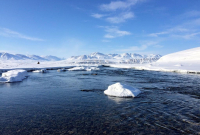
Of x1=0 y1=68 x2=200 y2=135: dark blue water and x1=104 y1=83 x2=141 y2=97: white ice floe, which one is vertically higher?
x1=104 y1=83 x2=141 y2=97: white ice floe

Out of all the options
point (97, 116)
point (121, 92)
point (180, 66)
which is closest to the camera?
point (97, 116)

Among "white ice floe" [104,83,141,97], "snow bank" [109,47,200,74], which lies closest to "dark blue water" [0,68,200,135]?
"white ice floe" [104,83,141,97]

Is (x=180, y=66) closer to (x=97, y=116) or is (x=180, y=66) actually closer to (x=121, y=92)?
(x=121, y=92)

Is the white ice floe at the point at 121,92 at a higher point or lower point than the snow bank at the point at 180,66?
lower

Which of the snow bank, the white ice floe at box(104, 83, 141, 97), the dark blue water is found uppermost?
the snow bank

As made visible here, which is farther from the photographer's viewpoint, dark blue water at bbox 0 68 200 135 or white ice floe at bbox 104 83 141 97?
white ice floe at bbox 104 83 141 97

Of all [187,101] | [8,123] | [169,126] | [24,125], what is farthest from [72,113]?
[187,101]

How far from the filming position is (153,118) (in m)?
8.80

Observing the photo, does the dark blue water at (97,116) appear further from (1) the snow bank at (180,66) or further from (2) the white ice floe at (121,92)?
(1) the snow bank at (180,66)

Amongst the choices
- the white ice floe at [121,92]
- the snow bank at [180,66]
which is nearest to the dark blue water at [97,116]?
the white ice floe at [121,92]

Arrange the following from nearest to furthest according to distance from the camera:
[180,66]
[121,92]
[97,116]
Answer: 1. [97,116]
2. [121,92]
3. [180,66]

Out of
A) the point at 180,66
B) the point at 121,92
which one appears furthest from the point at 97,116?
the point at 180,66

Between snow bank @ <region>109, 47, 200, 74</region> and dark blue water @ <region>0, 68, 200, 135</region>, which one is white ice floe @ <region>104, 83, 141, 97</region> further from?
snow bank @ <region>109, 47, 200, 74</region>

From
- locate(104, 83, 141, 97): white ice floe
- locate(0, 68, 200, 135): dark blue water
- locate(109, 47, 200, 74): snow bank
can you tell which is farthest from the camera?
locate(109, 47, 200, 74): snow bank
